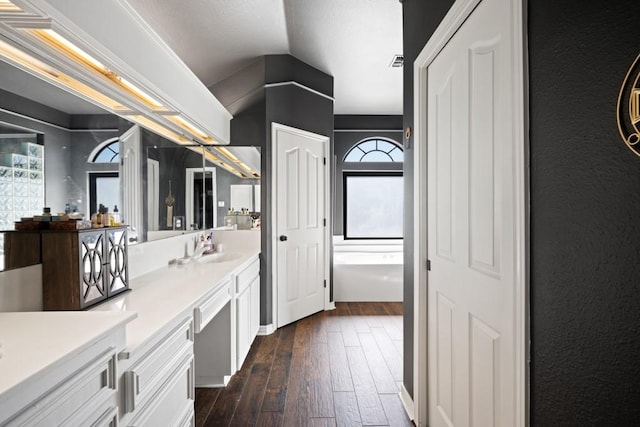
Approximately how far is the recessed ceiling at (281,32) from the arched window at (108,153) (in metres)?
1.30

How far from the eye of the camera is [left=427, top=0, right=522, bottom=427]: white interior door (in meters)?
1.19

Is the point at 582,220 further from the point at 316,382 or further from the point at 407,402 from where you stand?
the point at 316,382

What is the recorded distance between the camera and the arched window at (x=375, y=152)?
256 inches

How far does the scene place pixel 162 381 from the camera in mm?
1433

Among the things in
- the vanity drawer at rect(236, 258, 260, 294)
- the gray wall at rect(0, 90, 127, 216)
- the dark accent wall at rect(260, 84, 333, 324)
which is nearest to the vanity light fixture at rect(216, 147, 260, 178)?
the dark accent wall at rect(260, 84, 333, 324)

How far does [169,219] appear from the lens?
2891 millimetres

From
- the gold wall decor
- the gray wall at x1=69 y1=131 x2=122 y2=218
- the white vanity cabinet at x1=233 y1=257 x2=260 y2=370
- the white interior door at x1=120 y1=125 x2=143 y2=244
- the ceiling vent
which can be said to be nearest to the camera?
the gold wall decor

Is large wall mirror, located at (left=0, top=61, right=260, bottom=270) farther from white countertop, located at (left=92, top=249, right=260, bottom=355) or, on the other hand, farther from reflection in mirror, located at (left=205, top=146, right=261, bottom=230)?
reflection in mirror, located at (left=205, top=146, right=261, bottom=230)

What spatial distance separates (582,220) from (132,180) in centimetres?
212

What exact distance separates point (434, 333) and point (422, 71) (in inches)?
53.3

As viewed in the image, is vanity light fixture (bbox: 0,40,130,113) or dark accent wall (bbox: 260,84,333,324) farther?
dark accent wall (bbox: 260,84,333,324)

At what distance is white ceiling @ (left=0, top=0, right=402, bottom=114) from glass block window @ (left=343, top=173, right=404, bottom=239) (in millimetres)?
2296

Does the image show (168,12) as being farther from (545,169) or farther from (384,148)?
(384,148)

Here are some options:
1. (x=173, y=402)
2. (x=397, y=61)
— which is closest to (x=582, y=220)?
(x=173, y=402)
